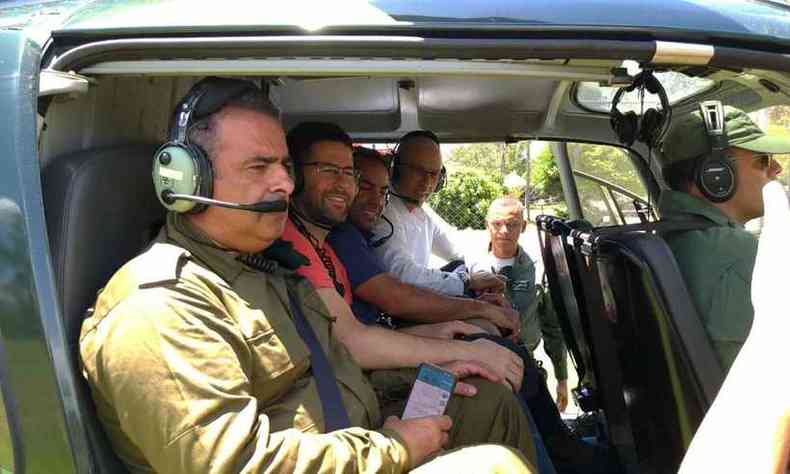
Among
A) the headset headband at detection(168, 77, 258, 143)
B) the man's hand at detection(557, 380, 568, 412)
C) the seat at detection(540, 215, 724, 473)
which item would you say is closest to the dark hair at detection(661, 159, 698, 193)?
the seat at detection(540, 215, 724, 473)

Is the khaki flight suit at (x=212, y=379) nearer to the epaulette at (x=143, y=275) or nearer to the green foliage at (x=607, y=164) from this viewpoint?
the epaulette at (x=143, y=275)

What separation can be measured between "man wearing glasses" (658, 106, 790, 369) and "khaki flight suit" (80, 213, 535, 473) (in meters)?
0.62

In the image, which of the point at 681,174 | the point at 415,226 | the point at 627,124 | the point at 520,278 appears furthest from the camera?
the point at 520,278

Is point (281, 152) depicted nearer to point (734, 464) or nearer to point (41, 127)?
point (41, 127)

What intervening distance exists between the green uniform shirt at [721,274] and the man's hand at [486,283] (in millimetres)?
1379

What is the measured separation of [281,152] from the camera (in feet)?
6.32

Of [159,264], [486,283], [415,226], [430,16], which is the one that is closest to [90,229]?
[159,264]

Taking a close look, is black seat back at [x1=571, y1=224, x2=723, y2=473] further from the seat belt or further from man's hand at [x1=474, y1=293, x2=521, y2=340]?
the seat belt

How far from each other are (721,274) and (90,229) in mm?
1535

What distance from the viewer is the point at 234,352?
5.22ft

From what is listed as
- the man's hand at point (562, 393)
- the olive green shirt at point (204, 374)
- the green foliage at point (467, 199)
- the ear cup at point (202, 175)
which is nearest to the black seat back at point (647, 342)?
the olive green shirt at point (204, 374)

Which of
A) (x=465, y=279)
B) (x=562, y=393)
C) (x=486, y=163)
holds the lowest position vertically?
(x=486, y=163)

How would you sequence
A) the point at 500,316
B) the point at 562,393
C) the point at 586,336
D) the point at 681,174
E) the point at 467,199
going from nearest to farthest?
the point at 681,174
the point at 586,336
the point at 500,316
the point at 562,393
the point at 467,199

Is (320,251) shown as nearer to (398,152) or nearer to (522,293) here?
(398,152)
